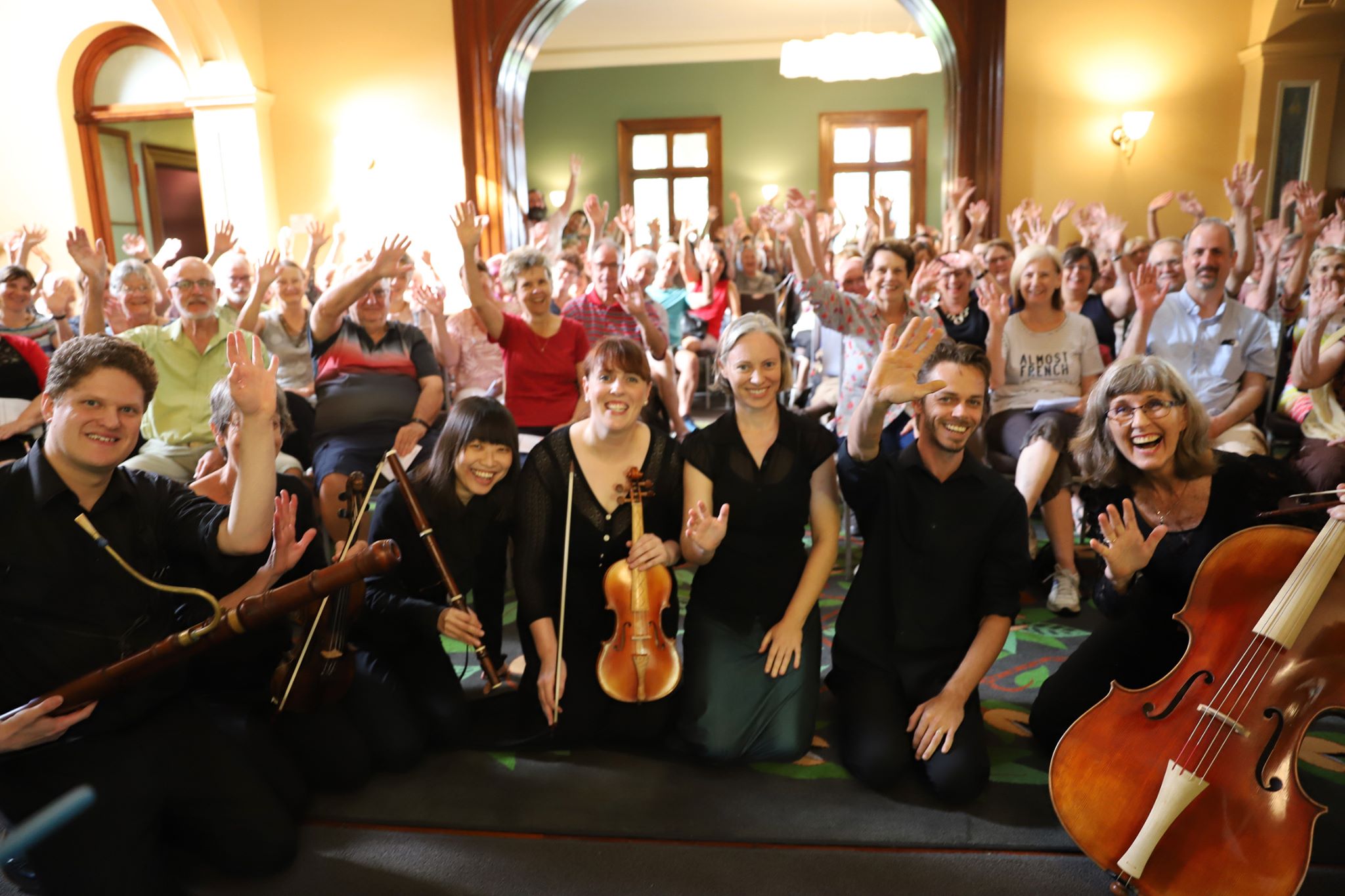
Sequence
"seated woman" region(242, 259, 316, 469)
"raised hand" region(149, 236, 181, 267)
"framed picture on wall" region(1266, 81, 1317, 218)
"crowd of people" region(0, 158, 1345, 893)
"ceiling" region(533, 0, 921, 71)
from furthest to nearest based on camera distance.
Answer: "ceiling" region(533, 0, 921, 71), "framed picture on wall" region(1266, 81, 1317, 218), "raised hand" region(149, 236, 181, 267), "seated woman" region(242, 259, 316, 469), "crowd of people" region(0, 158, 1345, 893)

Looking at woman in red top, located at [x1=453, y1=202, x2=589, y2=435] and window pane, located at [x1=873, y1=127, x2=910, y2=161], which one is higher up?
window pane, located at [x1=873, y1=127, x2=910, y2=161]

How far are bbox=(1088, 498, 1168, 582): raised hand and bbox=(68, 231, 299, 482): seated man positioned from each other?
8.06 feet

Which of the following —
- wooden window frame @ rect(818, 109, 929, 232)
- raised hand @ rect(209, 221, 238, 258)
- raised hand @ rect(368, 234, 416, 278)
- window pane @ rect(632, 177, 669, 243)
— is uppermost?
wooden window frame @ rect(818, 109, 929, 232)

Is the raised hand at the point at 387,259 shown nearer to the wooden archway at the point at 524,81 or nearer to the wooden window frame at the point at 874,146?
the wooden archway at the point at 524,81

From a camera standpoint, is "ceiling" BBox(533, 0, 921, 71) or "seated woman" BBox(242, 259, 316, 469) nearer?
"seated woman" BBox(242, 259, 316, 469)

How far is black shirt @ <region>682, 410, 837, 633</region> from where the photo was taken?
7.34 ft

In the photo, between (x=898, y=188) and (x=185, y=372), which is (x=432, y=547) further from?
(x=898, y=188)

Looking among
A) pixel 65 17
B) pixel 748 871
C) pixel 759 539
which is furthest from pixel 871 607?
pixel 65 17

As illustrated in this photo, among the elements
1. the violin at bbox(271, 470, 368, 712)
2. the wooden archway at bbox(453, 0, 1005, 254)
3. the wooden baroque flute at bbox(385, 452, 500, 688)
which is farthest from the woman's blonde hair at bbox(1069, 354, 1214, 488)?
the wooden archway at bbox(453, 0, 1005, 254)

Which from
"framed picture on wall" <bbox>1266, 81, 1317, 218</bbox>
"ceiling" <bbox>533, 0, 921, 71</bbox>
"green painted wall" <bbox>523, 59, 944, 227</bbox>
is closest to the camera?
"framed picture on wall" <bbox>1266, 81, 1317, 218</bbox>

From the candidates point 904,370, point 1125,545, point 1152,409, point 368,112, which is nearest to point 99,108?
point 368,112

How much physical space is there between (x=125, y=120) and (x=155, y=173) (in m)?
1.14

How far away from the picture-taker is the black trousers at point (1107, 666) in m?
2.07

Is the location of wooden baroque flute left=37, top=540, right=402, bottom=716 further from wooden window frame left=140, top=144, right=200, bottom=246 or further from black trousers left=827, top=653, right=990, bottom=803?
wooden window frame left=140, top=144, right=200, bottom=246
